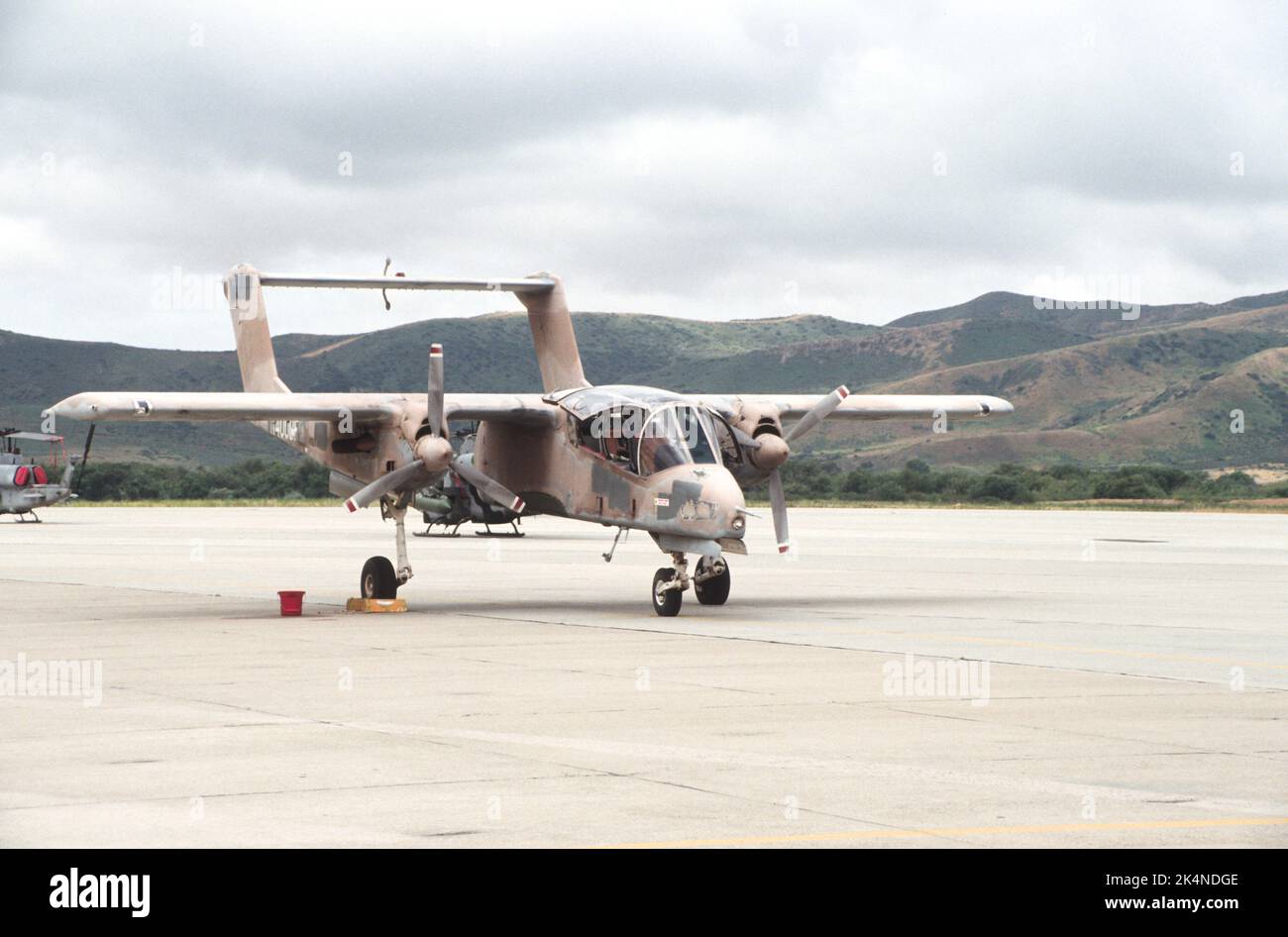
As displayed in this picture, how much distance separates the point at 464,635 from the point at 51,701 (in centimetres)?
767

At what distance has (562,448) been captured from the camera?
27.6 metres

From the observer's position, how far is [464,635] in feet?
73.7

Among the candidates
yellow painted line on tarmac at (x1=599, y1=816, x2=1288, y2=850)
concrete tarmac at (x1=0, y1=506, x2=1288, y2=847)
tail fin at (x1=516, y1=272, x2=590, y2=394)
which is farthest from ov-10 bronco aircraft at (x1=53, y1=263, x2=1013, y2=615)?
yellow painted line on tarmac at (x1=599, y1=816, x2=1288, y2=850)

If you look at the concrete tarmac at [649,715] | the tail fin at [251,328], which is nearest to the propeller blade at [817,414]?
the concrete tarmac at [649,715]

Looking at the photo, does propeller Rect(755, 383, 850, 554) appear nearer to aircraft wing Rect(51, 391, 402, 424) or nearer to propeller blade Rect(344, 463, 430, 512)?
propeller blade Rect(344, 463, 430, 512)

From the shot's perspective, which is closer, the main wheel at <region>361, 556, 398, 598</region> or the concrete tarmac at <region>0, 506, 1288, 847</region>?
the concrete tarmac at <region>0, 506, 1288, 847</region>

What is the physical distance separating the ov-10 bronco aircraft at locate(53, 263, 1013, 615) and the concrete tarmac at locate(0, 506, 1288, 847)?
137cm

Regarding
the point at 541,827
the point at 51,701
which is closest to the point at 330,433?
the point at 51,701

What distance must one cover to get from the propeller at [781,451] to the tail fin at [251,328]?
34.0 ft

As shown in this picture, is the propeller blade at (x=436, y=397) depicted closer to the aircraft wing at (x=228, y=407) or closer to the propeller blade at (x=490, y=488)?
the aircraft wing at (x=228, y=407)

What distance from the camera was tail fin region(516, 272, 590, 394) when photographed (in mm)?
31234
